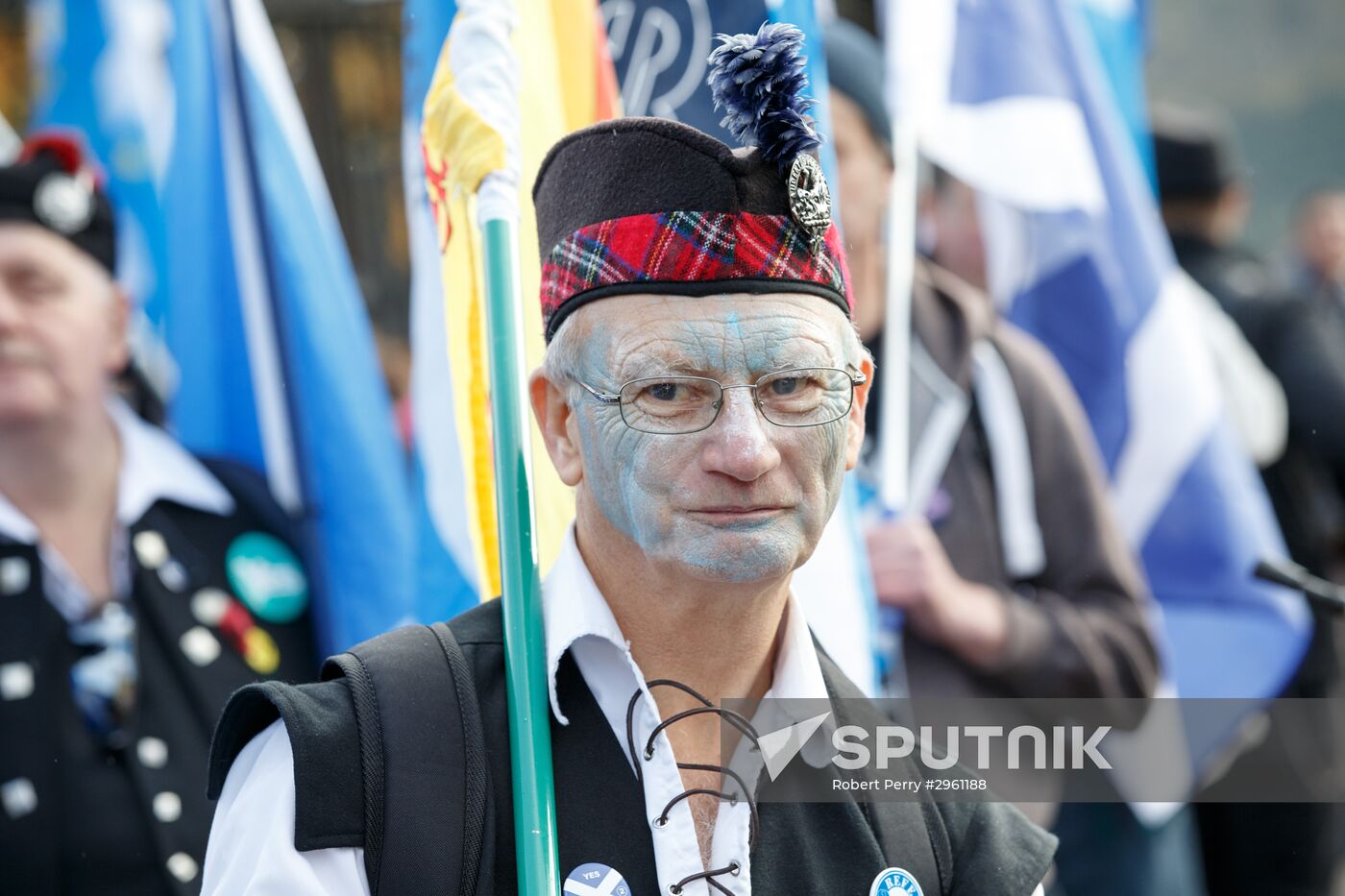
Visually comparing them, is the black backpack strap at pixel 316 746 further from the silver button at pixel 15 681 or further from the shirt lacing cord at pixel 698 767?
the silver button at pixel 15 681

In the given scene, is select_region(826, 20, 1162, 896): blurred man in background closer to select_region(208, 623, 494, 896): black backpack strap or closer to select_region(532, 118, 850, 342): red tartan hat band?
select_region(532, 118, 850, 342): red tartan hat band

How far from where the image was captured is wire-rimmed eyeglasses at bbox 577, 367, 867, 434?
201 centimetres

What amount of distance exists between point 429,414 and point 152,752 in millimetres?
1040

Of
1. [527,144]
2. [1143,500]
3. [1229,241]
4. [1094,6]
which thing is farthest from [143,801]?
[1229,241]

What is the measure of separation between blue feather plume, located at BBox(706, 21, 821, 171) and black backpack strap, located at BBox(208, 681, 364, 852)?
933 millimetres

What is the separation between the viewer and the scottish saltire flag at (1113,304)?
4.23 meters

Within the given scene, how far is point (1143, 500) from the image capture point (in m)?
4.32

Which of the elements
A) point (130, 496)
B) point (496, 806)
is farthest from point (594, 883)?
point (130, 496)

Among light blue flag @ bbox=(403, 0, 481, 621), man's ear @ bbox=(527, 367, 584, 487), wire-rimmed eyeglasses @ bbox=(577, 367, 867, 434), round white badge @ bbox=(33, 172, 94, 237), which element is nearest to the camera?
wire-rimmed eyeglasses @ bbox=(577, 367, 867, 434)

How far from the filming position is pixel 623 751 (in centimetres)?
204

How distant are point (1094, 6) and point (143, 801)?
12.9 feet

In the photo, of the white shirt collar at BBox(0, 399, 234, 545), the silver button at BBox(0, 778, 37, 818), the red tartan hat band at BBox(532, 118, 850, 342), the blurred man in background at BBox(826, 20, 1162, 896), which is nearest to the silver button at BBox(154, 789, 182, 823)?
the silver button at BBox(0, 778, 37, 818)

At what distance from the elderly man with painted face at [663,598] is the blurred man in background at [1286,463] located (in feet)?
9.69

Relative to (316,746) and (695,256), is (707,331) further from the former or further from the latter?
(316,746)
